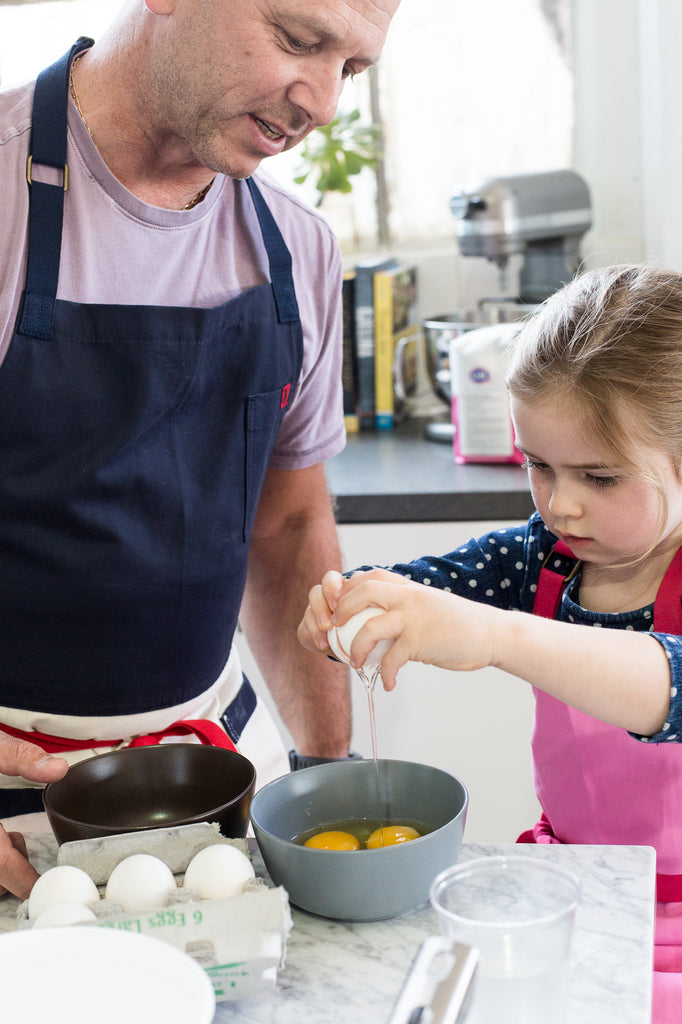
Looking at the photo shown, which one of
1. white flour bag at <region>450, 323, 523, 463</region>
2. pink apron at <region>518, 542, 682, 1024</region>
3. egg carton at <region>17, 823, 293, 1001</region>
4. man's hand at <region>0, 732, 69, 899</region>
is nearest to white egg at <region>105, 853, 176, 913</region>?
egg carton at <region>17, 823, 293, 1001</region>

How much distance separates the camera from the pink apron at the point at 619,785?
1.11 metres

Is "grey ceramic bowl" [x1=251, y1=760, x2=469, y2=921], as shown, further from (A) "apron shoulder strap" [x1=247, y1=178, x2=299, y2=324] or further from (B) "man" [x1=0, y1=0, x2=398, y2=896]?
(A) "apron shoulder strap" [x1=247, y1=178, x2=299, y2=324]

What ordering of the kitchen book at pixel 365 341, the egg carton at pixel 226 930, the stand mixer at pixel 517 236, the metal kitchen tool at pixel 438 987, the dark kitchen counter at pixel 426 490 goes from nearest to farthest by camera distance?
1. the metal kitchen tool at pixel 438 987
2. the egg carton at pixel 226 930
3. the dark kitchen counter at pixel 426 490
4. the stand mixer at pixel 517 236
5. the kitchen book at pixel 365 341

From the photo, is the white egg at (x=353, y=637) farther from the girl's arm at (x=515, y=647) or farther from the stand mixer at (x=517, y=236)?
the stand mixer at (x=517, y=236)

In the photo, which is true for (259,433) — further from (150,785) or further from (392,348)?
(392,348)

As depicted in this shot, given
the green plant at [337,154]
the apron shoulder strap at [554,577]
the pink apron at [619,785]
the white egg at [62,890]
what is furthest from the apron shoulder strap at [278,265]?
the green plant at [337,154]

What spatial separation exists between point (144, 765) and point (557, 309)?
63cm

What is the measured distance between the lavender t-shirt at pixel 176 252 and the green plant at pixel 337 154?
1.16 metres

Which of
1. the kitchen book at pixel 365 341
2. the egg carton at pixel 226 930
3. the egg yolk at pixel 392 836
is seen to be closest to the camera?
the egg carton at pixel 226 930

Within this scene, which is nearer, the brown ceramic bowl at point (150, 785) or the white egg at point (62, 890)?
the white egg at point (62, 890)

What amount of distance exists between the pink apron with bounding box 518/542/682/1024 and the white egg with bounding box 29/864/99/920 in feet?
1.88

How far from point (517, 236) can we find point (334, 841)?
5.44ft

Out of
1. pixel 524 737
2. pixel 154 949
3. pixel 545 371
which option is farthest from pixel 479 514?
pixel 154 949

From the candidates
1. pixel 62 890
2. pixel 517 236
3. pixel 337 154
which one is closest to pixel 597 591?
pixel 62 890
